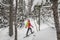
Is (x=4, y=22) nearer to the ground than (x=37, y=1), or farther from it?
nearer to the ground

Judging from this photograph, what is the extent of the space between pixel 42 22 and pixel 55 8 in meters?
23.7

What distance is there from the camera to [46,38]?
13812mm

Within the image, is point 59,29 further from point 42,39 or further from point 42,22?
point 42,22

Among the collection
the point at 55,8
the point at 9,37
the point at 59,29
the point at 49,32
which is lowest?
the point at 9,37

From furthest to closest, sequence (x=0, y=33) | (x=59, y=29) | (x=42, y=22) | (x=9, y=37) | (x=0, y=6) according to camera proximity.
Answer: (x=42, y=22)
(x=0, y=6)
(x=0, y=33)
(x=9, y=37)
(x=59, y=29)

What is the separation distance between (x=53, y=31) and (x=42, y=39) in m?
1.83

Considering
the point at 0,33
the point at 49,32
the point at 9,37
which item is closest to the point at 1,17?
the point at 0,33

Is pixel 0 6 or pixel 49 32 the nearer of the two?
pixel 49 32

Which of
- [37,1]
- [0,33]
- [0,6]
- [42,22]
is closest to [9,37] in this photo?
[0,33]

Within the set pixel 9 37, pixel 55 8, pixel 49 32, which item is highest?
pixel 55 8

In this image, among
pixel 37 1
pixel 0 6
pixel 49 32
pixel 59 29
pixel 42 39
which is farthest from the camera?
pixel 0 6

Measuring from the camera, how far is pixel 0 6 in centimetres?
2497

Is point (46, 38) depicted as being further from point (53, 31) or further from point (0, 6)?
point (0, 6)

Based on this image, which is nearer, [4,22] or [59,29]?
[59,29]
